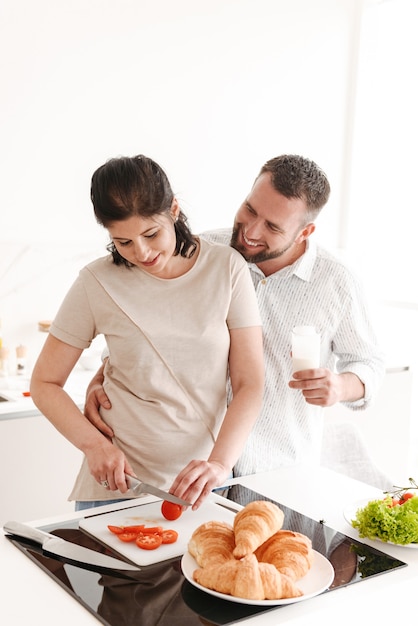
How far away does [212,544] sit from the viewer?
4.30ft

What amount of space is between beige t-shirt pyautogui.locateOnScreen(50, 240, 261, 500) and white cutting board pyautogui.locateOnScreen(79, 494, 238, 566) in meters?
0.13

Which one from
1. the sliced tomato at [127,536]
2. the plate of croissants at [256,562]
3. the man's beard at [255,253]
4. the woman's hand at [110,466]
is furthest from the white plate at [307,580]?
the man's beard at [255,253]

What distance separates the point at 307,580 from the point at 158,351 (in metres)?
0.61

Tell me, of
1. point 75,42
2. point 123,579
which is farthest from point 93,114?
point 123,579

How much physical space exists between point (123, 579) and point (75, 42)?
8.94 feet

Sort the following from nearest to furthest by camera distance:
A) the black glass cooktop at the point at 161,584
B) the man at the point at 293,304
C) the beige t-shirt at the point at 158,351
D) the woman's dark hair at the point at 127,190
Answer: the black glass cooktop at the point at 161,584 < the woman's dark hair at the point at 127,190 < the beige t-shirt at the point at 158,351 < the man at the point at 293,304

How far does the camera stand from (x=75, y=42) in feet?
11.3

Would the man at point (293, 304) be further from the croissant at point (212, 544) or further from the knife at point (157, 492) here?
the croissant at point (212, 544)

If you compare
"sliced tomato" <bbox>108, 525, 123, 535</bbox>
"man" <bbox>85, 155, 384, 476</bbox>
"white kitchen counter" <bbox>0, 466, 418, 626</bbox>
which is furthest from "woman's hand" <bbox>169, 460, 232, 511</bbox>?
"man" <bbox>85, 155, 384, 476</bbox>

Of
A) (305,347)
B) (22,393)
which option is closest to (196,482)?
(305,347)

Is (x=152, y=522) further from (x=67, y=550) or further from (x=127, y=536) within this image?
(x=67, y=550)

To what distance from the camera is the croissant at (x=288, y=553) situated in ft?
4.18

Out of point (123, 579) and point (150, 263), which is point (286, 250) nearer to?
point (150, 263)

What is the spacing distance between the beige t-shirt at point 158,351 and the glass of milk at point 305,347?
139 mm
